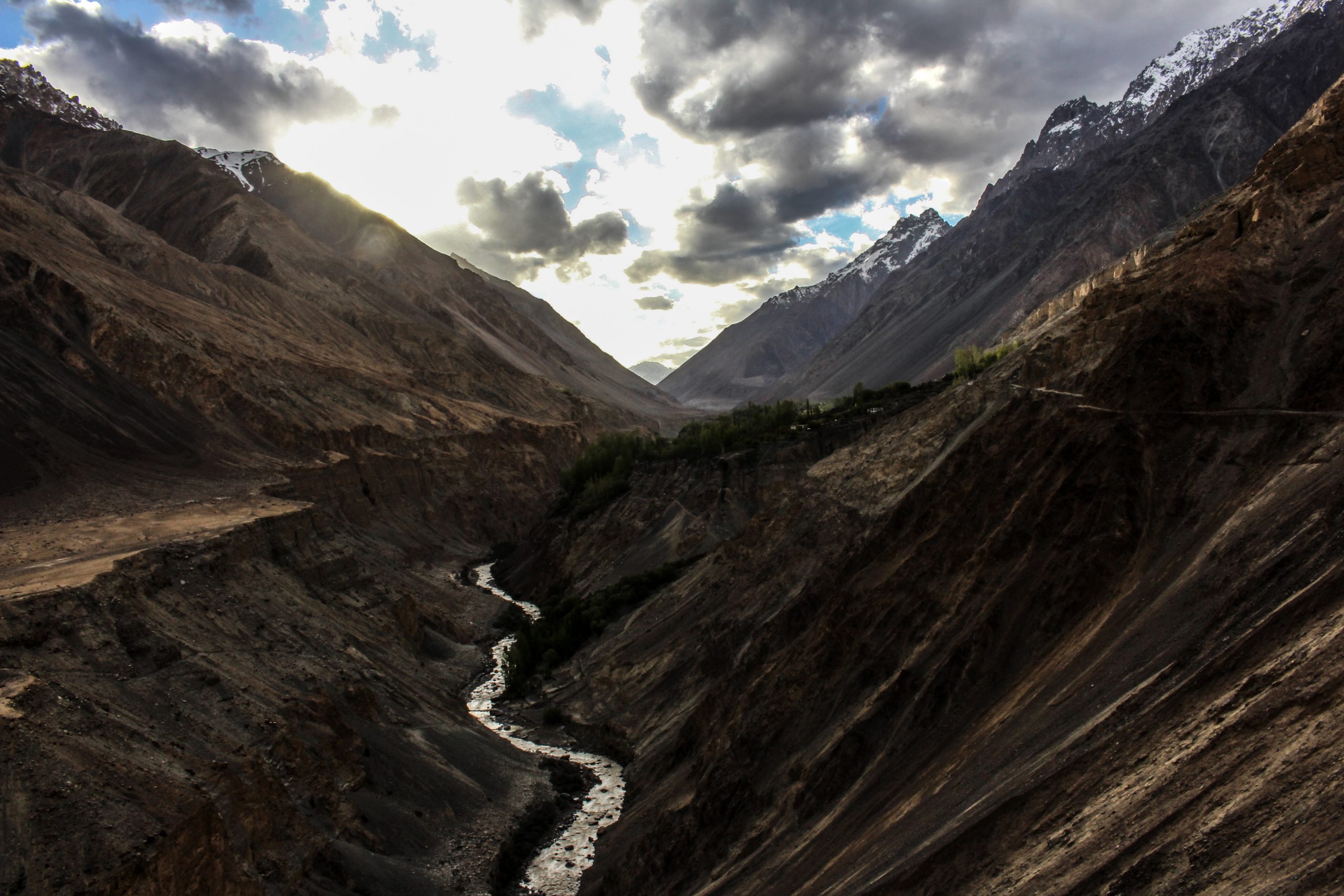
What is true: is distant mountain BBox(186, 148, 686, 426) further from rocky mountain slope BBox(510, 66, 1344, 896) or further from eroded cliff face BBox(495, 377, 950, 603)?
rocky mountain slope BBox(510, 66, 1344, 896)

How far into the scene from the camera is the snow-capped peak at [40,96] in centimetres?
15925

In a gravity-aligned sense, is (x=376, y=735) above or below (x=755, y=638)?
above

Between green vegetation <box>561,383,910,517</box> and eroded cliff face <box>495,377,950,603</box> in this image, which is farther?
green vegetation <box>561,383,910,517</box>

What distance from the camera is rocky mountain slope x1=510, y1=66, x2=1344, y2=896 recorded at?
13.1m

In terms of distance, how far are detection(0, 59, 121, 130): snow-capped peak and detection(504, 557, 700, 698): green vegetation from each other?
156m

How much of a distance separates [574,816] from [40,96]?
639 feet

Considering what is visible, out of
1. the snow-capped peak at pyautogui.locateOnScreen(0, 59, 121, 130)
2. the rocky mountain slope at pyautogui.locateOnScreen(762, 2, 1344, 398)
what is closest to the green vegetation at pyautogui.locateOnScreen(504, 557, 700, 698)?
the rocky mountain slope at pyautogui.locateOnScreen(762, 2, 1344, 398)

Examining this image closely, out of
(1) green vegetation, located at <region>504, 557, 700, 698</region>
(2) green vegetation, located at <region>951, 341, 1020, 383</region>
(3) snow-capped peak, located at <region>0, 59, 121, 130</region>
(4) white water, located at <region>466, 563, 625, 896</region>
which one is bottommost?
(4) white water, located at <region>466, 563, 625, 896</region>

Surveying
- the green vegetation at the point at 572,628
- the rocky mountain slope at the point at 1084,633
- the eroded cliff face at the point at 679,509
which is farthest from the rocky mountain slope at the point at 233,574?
the rocky mountain slope at the point at 1084,633

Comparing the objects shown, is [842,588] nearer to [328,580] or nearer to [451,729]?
[451,729]

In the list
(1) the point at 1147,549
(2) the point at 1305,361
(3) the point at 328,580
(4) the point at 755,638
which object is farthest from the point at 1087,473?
(3) the point at 328,580

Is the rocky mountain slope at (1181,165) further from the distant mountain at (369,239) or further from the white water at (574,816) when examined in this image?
the white water at (574,816)

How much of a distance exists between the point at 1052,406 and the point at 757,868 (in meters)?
14.4

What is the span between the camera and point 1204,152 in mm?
155375
